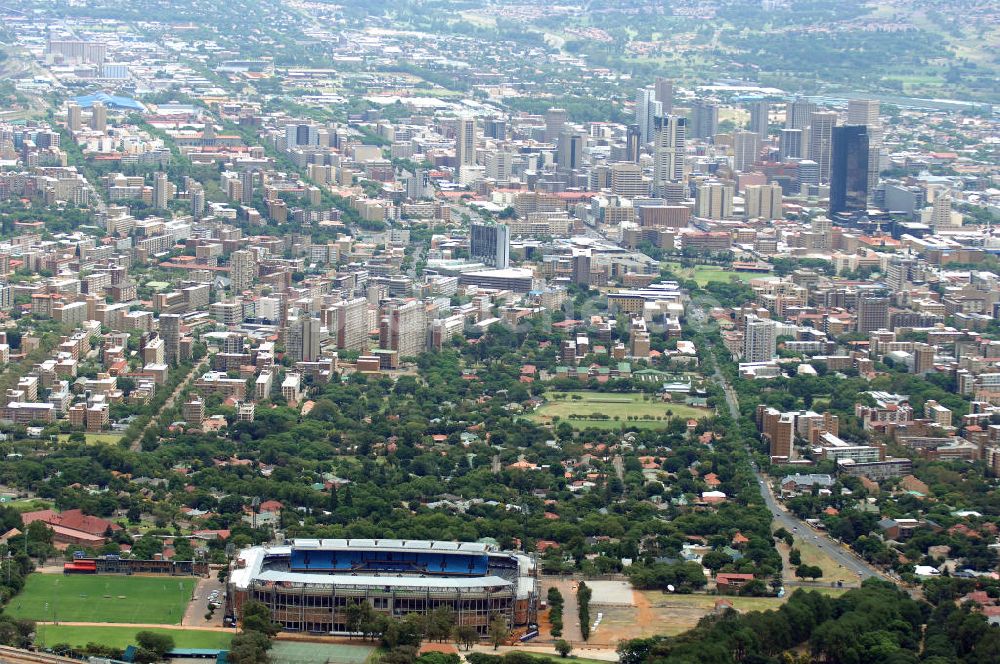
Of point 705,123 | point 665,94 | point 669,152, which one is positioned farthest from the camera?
point 665,94

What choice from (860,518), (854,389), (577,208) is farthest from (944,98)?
(860,518)

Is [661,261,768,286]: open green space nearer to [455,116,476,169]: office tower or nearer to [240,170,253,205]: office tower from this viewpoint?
[240,170,253,205]: office tower

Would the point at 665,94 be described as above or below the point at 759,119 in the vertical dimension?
above

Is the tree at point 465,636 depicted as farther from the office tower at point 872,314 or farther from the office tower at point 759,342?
the office tower at point 872,314

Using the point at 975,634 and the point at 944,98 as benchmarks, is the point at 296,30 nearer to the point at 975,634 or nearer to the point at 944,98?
the point at 944,98

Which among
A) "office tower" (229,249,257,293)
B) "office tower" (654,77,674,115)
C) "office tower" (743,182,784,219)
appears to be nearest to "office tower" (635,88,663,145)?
"office tower" (654,77,674,115)

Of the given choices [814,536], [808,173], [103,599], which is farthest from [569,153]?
[103,599]

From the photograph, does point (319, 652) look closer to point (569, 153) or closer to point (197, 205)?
point (197, 205)
